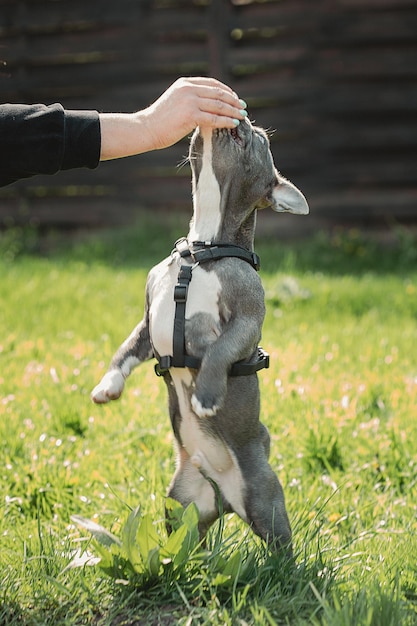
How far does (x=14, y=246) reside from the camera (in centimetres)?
881

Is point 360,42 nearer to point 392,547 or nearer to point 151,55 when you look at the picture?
point 151,55

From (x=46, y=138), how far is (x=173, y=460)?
5.31ft

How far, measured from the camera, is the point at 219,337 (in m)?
2.37

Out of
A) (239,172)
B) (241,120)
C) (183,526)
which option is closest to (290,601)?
(183,526)

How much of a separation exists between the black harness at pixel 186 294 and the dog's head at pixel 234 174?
0.44ft

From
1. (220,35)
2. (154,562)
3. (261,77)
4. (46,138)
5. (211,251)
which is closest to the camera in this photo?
(154,562)

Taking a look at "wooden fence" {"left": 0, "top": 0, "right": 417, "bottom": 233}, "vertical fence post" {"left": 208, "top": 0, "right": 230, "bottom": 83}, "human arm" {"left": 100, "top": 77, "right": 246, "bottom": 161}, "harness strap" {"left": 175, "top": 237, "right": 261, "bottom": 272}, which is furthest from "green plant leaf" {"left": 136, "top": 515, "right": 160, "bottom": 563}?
"vertical fence post" {"left": 208, "top": 0, "right": 230, "bottom": 83}

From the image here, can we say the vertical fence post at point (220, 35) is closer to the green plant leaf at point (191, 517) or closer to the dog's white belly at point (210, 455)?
the dog's white belly at point (210, 455)

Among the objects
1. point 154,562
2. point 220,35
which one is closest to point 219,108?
point 154,562

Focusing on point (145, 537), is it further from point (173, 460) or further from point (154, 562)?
point (173, 460)

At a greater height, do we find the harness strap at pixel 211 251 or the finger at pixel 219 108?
the finger at pixel 219 108

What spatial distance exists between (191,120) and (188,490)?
3.73 ft

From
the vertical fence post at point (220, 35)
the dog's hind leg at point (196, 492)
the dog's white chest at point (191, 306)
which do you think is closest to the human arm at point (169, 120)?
the dog's white chest at point (191, 306)

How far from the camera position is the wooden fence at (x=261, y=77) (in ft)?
28.2
